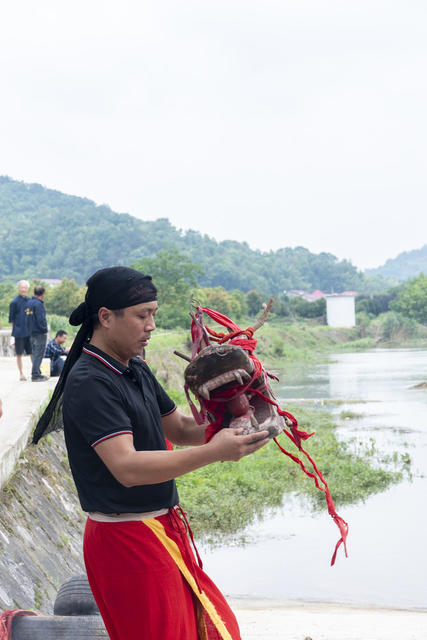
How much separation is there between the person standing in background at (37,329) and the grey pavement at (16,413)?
23cm

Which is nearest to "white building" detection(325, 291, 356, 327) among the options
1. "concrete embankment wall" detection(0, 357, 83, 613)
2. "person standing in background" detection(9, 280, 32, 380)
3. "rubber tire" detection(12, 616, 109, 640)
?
"person standing in background" detection(9, 280, 32, 380)

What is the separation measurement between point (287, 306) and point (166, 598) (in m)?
66.4

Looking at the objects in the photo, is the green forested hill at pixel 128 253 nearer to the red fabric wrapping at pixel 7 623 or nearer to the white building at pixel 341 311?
the white building at pixel 341 311

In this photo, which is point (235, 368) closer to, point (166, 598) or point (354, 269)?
point (166, 598)

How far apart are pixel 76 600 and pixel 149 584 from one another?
3.60 feet

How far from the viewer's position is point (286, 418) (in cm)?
237

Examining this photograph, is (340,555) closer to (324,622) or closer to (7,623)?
(324,622)

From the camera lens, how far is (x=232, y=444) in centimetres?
208

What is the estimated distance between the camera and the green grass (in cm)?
A: 891

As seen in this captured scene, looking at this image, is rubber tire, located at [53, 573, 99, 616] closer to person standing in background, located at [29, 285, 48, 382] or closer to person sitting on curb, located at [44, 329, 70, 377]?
person standing in background, located at [29, 285, 48, 382]

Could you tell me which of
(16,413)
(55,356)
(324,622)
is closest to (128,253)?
(55,356)

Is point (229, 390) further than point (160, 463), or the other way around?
point (229, 390)

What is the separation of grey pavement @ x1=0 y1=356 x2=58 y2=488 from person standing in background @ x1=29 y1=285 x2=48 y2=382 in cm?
23

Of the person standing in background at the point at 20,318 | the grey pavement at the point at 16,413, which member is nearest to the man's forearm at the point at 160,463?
the grey pavement at the point at 16,413
